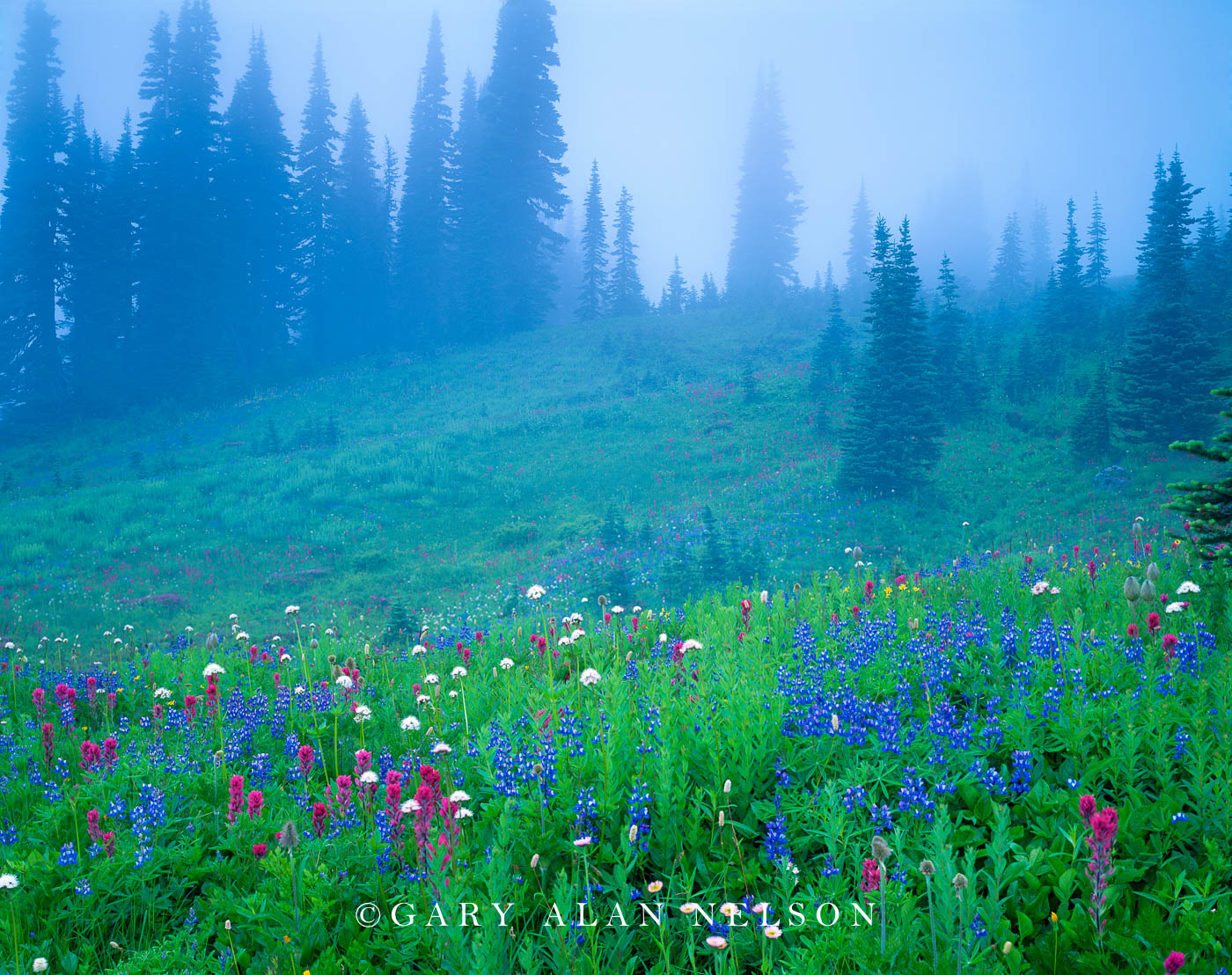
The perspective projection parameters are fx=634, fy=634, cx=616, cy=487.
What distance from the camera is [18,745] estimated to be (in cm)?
460

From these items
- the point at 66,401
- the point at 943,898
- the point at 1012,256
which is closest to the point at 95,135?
the point at 66,401

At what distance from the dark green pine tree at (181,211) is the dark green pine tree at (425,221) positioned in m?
11.7

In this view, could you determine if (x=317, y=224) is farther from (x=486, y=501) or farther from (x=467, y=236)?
(x=486, y=501)

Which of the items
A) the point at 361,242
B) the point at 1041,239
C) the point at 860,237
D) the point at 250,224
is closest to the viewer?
the point at 250,224

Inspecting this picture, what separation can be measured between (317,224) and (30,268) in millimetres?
16010

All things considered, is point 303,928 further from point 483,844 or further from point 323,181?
point 323,181

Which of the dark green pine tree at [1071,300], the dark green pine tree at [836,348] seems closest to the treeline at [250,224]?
the dark green pine tree at [836,348]

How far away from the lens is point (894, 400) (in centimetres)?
1966

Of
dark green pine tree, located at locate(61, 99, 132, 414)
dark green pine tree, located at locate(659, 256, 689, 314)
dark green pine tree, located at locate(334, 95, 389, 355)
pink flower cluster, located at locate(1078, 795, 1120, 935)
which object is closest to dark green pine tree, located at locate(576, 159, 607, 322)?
dark green pine tree, located at locate(659, 256, 689, 314)

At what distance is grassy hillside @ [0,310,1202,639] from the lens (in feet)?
49.5

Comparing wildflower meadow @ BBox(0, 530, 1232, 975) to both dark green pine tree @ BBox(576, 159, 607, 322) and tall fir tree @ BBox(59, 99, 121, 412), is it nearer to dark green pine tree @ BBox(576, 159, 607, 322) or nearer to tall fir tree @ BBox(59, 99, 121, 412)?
tall fir tree @ BBox(59, 99, 121, 412)

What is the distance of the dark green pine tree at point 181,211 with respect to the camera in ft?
119

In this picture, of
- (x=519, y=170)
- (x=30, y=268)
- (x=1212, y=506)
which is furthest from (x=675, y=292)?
(x=1212, y=506)

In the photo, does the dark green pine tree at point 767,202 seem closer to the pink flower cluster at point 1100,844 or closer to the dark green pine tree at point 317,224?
the dark green pine tree at point 317,224
